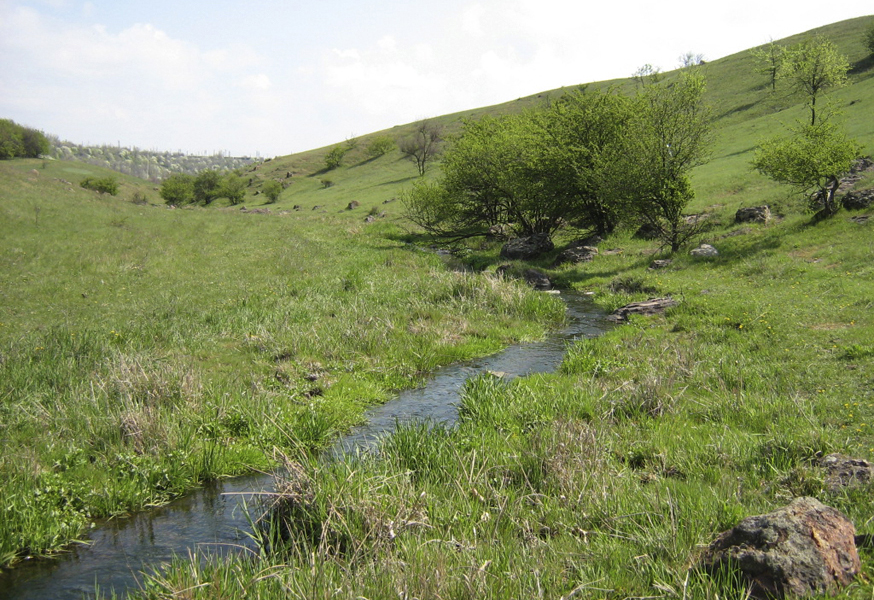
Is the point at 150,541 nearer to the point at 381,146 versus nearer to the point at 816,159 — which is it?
the point at 816,159

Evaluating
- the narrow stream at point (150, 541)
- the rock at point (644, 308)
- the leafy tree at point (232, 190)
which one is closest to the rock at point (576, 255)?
the rock at point (644, 308)

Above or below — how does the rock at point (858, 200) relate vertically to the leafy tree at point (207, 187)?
below

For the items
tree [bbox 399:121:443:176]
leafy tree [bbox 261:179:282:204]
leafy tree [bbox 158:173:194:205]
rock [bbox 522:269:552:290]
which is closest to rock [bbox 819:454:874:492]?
rock [bbox 522:269:552:290]

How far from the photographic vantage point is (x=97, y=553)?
7.32 metres

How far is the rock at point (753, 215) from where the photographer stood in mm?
28922

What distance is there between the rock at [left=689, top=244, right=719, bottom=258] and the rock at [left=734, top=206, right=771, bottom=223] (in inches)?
183

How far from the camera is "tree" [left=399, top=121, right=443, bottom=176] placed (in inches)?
3912

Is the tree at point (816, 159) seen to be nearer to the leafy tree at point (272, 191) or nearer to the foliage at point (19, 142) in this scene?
the leafy tree at point (272, 191)

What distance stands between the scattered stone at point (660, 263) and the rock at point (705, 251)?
1196 mm

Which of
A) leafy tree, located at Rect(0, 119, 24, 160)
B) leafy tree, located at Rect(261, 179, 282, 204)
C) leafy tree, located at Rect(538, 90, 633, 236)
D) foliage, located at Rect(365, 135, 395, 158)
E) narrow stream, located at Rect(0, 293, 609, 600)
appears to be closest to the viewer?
narrow stream, located at Rect(0, 293, 609, 600)

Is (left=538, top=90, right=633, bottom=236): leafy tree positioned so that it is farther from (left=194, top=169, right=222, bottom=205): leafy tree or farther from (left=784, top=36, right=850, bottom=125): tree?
(left=194, top=169, right=222, bottom=205): leafy tree

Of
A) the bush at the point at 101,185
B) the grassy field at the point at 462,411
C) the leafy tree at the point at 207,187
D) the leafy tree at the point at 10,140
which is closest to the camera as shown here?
→ the grassy field at the point at 462,411

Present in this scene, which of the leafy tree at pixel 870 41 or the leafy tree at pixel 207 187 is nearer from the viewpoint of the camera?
the leafy tree at pixel 870 41

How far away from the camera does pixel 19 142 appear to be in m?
114
